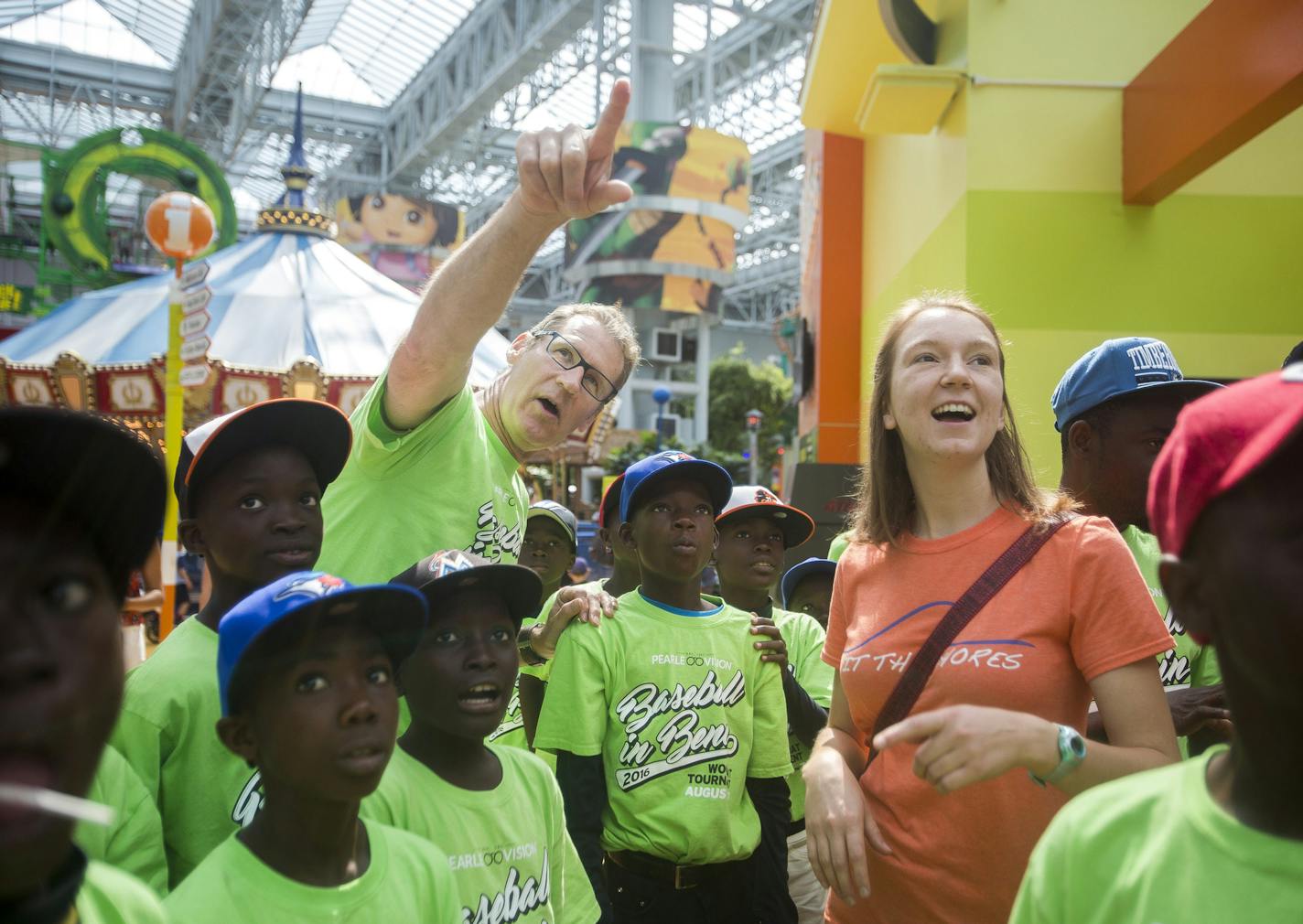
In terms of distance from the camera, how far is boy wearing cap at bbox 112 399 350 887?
6.47ft

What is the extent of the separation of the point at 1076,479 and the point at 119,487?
2.32 metres

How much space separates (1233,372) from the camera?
654 cm

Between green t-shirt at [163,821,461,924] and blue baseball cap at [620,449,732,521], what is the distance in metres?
1.64

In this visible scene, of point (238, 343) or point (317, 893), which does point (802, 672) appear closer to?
point (317, 893)

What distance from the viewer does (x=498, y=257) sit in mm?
2174

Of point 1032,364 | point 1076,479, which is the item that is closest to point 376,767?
point 1076,479

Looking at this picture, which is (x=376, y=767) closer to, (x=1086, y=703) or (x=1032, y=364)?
(x=1086, y=703)

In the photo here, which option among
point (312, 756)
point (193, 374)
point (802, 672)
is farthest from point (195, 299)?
point (312, 756)

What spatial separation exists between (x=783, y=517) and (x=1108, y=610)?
89.8 inches

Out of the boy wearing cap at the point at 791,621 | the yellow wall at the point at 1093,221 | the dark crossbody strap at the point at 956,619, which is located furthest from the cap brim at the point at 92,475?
the yellow wall at the point at 1093,221

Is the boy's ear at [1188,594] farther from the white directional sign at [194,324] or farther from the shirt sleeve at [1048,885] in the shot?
the white directional sign at [194,324]

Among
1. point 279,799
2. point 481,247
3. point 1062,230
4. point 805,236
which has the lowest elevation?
point 279,799

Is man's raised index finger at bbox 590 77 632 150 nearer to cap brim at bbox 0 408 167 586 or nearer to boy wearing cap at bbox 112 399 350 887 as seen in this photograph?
boy wearing cap at bbox 112 399 350 887

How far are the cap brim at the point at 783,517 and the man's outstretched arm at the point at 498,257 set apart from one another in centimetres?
183
